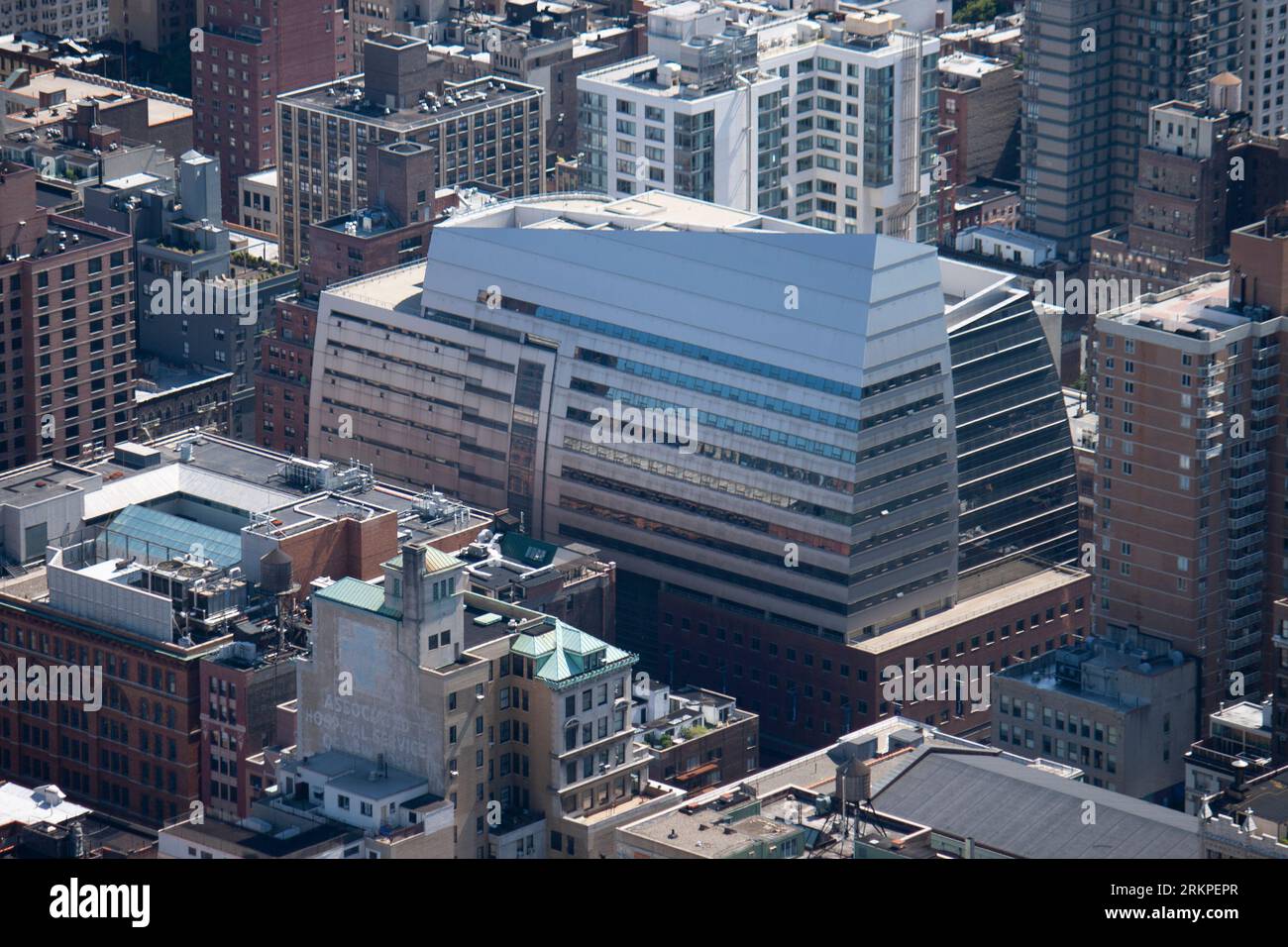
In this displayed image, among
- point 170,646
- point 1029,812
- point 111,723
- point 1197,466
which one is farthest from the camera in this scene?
point 1197,466

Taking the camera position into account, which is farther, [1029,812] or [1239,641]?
[1239,641]

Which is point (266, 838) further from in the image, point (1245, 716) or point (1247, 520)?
point (1247, 520)

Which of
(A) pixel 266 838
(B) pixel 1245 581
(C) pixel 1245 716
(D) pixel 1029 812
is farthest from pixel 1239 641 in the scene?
(A) pixel 266 838

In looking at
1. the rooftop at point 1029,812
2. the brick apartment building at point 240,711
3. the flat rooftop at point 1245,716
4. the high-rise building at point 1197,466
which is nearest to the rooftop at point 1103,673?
the high-rise building at point 1197,466

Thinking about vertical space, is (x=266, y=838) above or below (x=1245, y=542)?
above

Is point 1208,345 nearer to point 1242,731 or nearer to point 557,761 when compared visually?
point 1242,731
